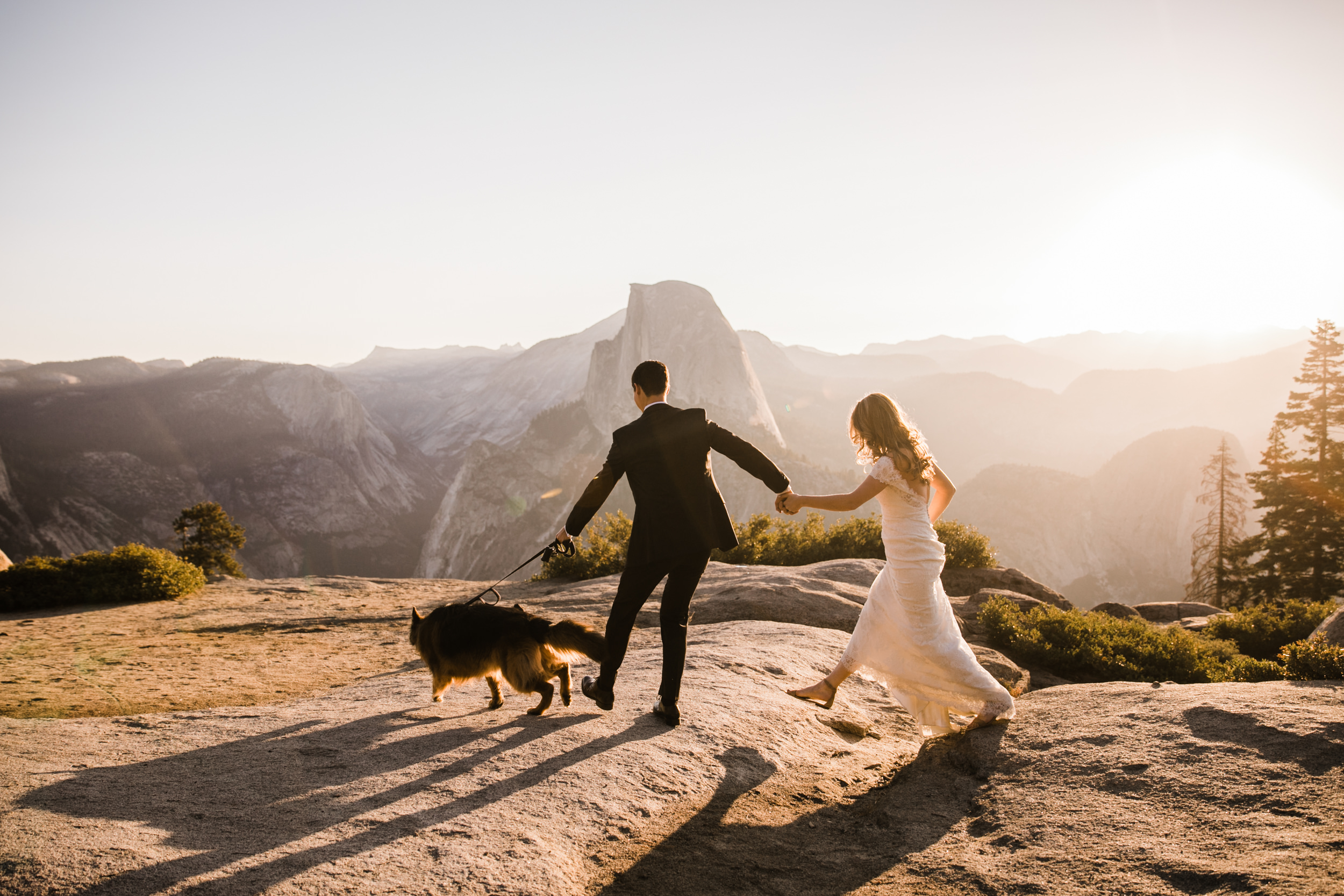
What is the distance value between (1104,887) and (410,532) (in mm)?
86586

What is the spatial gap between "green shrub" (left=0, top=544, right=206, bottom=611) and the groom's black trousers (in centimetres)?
1178

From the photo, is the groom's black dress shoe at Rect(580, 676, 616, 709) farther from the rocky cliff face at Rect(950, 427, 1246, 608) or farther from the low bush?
the rocky cliff face at Rect(950, 427, 1246, 608)

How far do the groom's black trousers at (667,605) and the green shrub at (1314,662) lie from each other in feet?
15.1

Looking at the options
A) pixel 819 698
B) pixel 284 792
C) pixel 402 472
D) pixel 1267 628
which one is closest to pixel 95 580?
pixel 284 792

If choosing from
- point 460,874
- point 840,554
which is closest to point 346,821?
point 460,874

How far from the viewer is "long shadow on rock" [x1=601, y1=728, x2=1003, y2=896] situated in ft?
9.86

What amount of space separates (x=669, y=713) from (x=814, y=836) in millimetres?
1216

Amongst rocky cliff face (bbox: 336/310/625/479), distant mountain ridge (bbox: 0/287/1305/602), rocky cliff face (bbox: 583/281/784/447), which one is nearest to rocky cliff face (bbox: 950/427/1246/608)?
distant mountain ridge (bbox: 0/287/1305/602)

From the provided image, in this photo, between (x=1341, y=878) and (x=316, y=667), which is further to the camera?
(x=316, y=667)

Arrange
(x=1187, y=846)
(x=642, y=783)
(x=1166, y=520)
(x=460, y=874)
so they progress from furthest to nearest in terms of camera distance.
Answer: (x=1166, y=520) → (x=642, y=783) → (x=1187, y=846) → (x=460, y=874)

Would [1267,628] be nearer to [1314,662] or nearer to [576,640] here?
[1314,662]

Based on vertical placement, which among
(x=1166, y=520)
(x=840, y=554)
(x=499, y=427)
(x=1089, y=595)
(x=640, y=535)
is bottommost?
(x=1089, y=595)

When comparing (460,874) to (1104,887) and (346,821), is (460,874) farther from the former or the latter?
(1104,887)

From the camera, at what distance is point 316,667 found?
7508mm
